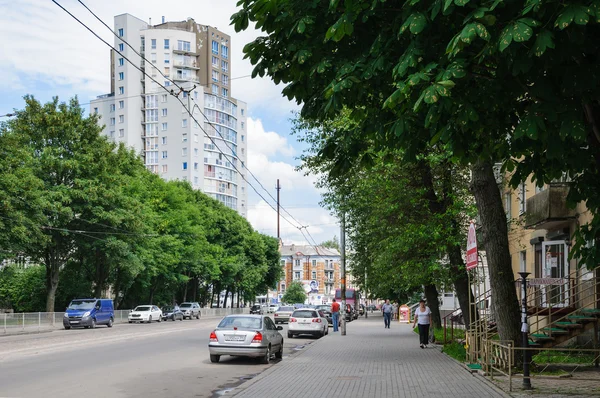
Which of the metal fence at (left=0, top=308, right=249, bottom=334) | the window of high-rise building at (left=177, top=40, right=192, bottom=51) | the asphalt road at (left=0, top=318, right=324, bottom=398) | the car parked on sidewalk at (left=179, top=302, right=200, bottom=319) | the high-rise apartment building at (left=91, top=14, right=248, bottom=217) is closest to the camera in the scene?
the asphalt road at (left=0, top=318, right=324, bottom=398)

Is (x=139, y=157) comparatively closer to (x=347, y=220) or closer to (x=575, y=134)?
(x=347, y=220)

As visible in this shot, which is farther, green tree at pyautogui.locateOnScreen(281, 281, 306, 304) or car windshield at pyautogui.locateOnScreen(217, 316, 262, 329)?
green tree at pyautogui.locateOnScreen(281, 281, 306, 304)

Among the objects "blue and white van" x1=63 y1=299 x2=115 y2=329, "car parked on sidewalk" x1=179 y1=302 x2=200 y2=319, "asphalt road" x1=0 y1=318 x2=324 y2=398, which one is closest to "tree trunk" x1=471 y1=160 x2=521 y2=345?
"asphalt road" x1=0 y1=318 x2=324 y2=398

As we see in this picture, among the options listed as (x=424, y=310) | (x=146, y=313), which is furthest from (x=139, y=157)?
(x=424, y=310)

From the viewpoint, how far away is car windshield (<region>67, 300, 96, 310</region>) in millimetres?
44156

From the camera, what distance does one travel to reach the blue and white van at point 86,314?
142 feet

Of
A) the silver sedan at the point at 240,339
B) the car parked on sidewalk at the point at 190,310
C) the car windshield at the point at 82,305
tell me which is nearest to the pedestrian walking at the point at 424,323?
the silver sedan at the point at 240,339

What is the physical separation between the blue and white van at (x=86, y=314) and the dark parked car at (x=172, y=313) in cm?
1662

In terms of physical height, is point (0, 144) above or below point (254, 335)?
above

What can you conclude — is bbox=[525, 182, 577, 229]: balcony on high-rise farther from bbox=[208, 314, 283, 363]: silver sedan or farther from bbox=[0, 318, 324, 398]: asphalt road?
bbox=[0, 318, 324, 398]: asphalt road

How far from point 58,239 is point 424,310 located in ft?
103

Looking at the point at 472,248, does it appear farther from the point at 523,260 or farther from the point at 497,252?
the point at 523,260

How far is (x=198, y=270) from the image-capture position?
2761 inches

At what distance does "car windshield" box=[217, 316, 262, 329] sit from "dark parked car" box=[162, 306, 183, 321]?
4395cm
